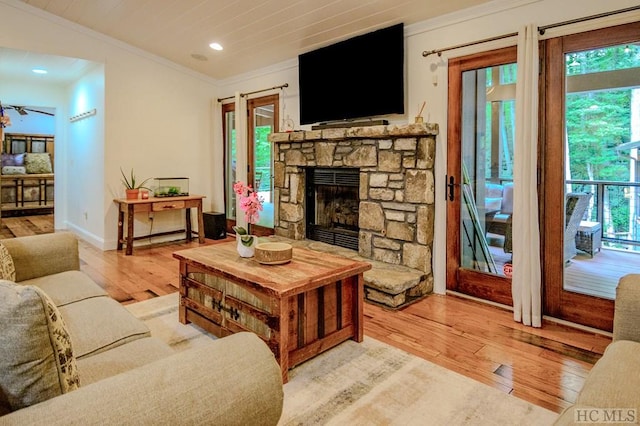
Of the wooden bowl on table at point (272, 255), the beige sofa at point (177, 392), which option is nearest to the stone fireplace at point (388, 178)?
Answer: the wooden bowl on table at point (272, 255)

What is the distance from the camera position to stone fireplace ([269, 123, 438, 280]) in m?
3.50

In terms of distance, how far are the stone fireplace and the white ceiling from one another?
98cm

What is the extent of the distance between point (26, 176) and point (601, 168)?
9898mm

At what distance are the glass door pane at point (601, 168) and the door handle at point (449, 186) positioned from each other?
0.86 meters

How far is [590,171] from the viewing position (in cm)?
278

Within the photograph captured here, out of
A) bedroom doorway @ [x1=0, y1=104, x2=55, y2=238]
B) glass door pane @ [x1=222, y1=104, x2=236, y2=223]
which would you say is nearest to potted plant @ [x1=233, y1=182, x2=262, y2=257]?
glass door pane @ [x1=222, y1=104, x2=236, y2=223]

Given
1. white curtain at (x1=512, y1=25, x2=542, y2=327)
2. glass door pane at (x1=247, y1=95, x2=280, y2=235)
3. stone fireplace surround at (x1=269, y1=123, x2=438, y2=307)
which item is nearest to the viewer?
white curtain at (x1=512, y1=25, x2=542, y2=327)

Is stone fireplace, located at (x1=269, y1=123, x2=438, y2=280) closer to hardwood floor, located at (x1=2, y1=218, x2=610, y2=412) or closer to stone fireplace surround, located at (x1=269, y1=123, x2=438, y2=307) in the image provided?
stone fireplace surround, located at (x1=269, y1=123, x2=438, y2=307)

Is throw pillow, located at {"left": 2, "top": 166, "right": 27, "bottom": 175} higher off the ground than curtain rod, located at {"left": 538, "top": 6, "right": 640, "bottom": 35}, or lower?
lower

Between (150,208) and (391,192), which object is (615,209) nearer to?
(391,192)

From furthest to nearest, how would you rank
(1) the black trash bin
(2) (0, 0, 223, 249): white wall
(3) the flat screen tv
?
(1) the black trash bin < (2) (0, 0, 223, 249): white wall < (3) the flat screen tv

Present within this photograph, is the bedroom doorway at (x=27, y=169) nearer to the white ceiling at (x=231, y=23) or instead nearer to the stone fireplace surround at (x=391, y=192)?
the white ceiling at (x=231, y=23)

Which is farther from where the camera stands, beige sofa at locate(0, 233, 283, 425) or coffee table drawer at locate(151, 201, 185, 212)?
coffee table drawer at locate(151, 201, 185, 212)

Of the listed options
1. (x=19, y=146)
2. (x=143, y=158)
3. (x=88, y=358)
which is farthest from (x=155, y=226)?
(x=19, y=146)
